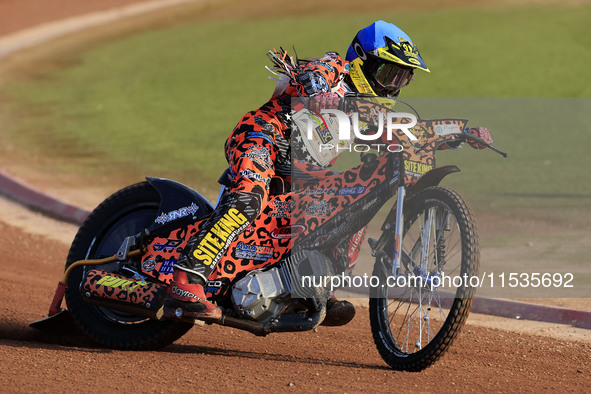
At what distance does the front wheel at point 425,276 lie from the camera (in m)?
5.11

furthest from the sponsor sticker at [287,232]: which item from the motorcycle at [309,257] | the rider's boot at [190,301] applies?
the rider's boot at [190,301]

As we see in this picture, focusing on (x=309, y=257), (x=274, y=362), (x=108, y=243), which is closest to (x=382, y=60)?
(x=309, y=257)

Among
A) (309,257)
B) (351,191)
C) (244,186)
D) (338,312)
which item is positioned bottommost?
(338,312)

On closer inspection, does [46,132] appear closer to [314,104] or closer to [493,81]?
[493,81]

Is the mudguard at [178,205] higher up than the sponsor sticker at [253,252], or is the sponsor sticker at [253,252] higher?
the mudguard at [178,205]

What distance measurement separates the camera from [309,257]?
5.61 meters

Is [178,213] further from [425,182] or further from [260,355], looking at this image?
[425,182]

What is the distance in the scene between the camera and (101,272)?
19.6 ft

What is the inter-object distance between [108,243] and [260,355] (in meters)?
1.30

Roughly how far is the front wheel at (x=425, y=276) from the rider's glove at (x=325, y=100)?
760 millimetres

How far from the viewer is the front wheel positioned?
511 centimetres

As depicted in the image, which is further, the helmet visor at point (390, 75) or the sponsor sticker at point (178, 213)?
the sponsor sticker at point (178, 213)

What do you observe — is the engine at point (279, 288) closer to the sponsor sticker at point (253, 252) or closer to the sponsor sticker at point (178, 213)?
the sponsor sticker at point (253, 252)

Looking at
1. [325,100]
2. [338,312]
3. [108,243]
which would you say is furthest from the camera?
[108,243]
